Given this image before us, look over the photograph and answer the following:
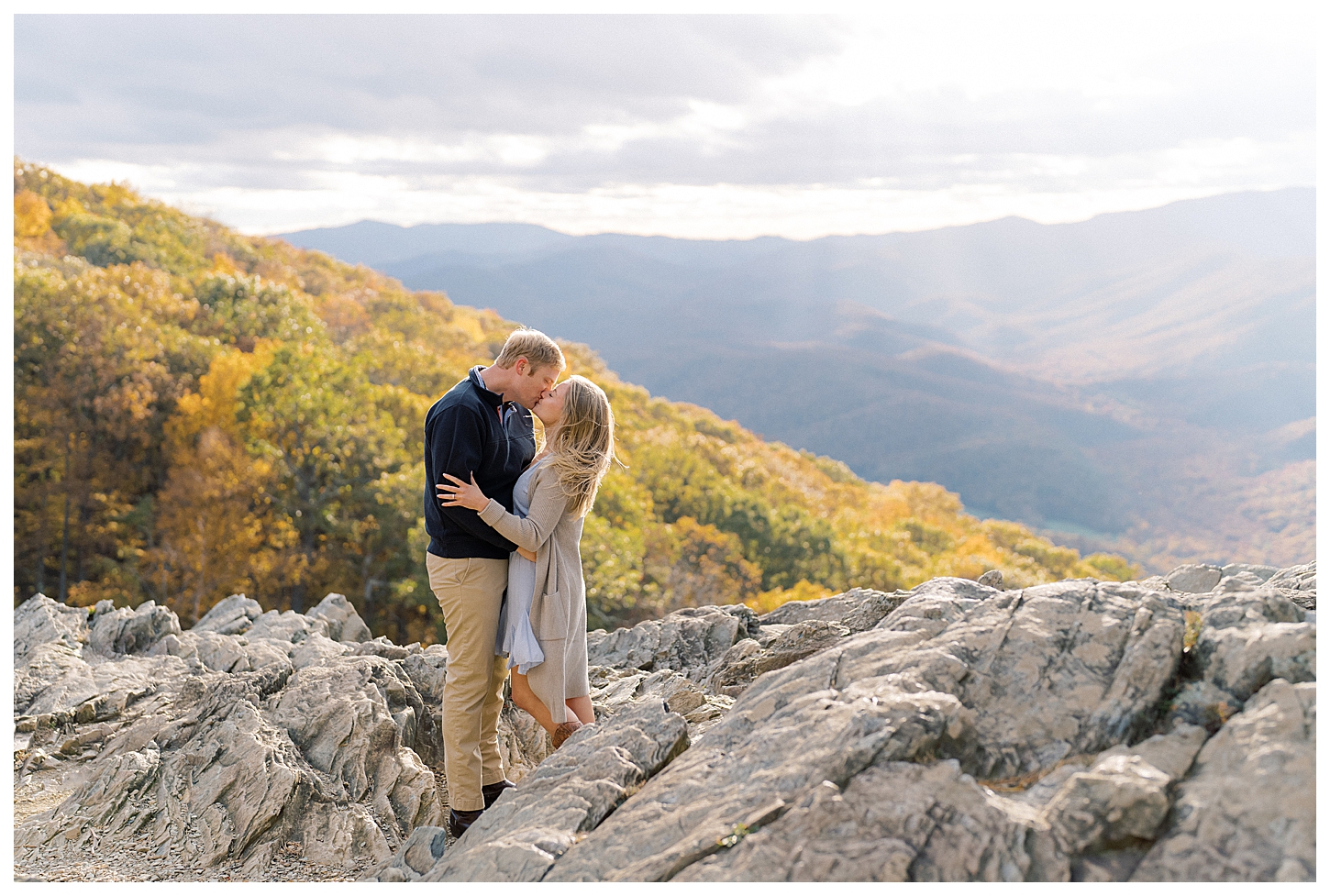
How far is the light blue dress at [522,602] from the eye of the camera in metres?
5.38

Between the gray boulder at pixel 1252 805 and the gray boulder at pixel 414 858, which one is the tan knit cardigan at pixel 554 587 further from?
the gray boulder at pixel 1252 805

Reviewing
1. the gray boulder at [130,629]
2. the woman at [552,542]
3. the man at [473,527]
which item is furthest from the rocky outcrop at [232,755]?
the woman at [552,542]

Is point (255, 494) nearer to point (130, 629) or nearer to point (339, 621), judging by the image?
point (130, 629)

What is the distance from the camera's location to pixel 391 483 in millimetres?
22203

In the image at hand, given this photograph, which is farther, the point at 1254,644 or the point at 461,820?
the point at 461,820

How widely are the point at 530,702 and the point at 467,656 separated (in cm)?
55

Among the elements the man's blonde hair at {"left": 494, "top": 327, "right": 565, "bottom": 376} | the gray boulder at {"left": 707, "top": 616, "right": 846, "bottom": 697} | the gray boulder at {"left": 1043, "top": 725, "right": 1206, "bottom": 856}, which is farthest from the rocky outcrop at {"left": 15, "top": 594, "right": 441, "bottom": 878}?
the gray boulder at {"left": 1043, "top": 725, "right": 1206, "bottom": 856}

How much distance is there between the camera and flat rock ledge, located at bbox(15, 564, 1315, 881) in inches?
137

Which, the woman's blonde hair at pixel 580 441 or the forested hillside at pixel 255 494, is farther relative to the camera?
the forested hillside at pixel 255 494

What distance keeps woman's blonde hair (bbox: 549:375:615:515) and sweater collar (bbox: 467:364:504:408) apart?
45 cm

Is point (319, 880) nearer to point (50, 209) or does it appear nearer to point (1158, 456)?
point (50, 209)

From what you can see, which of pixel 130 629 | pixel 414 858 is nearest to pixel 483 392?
pixel 414 858

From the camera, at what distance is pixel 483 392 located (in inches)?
213
